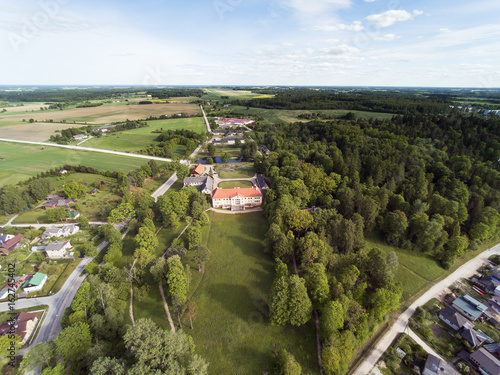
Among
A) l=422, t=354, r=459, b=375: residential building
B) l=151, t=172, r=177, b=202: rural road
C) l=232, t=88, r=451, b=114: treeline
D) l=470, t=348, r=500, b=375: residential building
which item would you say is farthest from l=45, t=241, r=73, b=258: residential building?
l=232, t=88, r=451, b=114: treeline

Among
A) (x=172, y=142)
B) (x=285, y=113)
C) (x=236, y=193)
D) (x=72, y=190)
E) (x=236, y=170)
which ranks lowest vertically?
(x=236, y=170)

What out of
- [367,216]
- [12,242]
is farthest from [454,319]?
[12,242]

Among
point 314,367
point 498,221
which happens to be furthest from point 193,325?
point 498,221

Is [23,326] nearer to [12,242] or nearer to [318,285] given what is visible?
[12,242]

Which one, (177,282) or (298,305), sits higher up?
(298,305)

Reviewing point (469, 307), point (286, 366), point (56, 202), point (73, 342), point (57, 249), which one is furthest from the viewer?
point (56, 202)

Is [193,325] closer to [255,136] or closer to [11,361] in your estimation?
[11,361]
